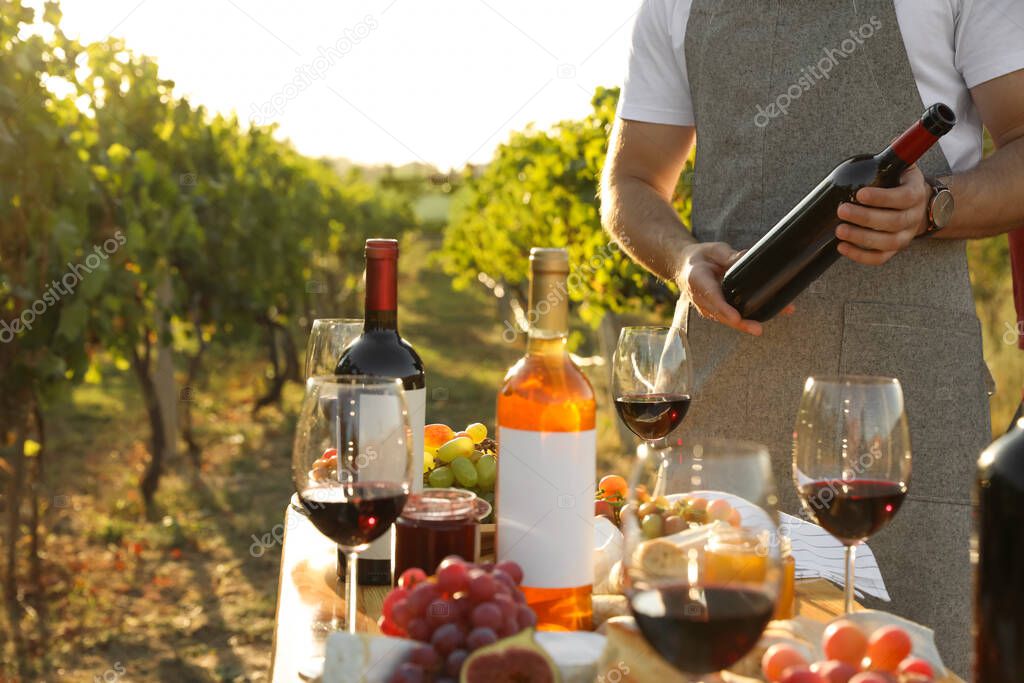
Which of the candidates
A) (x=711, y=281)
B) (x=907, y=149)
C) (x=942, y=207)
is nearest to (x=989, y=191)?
(x=942, y=207)

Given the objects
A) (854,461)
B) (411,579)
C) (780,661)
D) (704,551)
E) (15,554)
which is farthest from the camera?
(15,554)

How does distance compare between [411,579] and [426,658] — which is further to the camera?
[411,579]

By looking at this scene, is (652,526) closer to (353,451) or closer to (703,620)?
(703,620)

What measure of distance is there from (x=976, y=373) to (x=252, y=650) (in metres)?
3.59

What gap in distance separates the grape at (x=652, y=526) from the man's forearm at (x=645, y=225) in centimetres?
127

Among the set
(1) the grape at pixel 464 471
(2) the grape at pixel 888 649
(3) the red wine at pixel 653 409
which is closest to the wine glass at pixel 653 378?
(3) the red wine at pixel 653 409

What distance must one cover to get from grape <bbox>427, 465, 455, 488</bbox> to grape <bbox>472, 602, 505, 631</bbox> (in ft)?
2.11

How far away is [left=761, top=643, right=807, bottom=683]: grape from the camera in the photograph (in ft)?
3.52

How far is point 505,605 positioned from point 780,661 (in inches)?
11.4

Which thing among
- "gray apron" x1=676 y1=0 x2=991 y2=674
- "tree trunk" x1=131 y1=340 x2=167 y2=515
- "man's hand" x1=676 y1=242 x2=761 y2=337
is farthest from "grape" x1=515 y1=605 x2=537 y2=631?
"tree trunk" x1=131 y1=340 x2=167 y2=515

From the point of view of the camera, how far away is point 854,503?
1286 millimetres

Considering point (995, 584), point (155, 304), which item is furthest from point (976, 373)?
point (155, 304)

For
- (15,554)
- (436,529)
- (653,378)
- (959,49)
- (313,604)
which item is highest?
(959,49)

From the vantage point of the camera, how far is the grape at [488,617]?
108 centimetres
